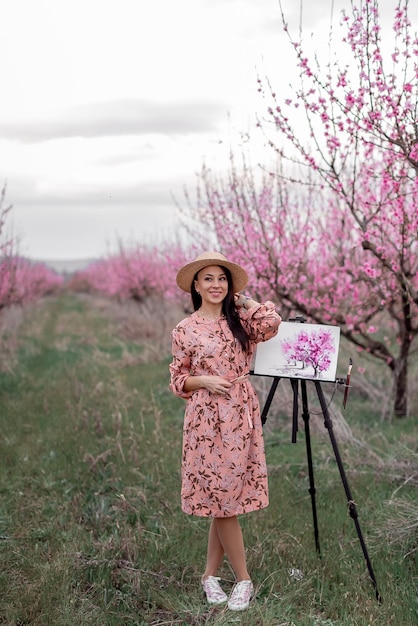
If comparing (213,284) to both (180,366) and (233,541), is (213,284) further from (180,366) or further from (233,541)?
(233,541)

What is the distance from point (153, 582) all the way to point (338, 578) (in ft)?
3.55

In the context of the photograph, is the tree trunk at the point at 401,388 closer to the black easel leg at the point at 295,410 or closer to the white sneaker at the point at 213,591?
the black easel leg at the point at 295,410

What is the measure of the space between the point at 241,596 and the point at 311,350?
1.36 meters

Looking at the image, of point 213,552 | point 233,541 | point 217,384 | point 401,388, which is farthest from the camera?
point 401,388

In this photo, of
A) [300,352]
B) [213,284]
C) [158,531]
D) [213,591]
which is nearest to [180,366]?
[213,284]

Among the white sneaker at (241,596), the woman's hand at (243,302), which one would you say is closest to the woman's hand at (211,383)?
the woman's hand at (243,302)

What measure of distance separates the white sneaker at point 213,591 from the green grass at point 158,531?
3.0 inches

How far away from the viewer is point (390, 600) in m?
3.45

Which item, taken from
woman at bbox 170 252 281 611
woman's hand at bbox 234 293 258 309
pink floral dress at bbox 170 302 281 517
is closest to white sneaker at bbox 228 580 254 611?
woman at bbox 170 252 281 611

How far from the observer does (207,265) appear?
353 centimetres

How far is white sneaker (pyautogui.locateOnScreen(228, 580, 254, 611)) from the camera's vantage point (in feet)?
11.1

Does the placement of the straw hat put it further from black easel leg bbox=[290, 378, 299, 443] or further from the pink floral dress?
black easel leg bbox=[290, 378, 299, 443]

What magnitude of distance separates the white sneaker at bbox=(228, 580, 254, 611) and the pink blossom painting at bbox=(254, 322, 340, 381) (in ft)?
3.72

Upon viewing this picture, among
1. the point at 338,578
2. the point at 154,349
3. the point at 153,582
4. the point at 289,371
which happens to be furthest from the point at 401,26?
the point at 154,349
